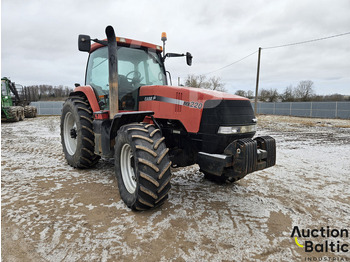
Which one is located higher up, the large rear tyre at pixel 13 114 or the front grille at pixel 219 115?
the front grille at pixel 219 115

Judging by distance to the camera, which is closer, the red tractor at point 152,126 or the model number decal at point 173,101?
the red tractor at point 152,126

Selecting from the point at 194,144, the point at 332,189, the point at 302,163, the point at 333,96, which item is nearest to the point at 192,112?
the point at 194,144

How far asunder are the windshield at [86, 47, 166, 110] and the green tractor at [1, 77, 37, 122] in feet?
41.4

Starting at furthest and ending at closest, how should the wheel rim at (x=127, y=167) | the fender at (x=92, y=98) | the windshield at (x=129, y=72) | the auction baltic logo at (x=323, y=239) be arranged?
1. the fender at (x=92, y=98)
2. the windshield at (x=129, y=72)
3. the wheel rim at (x=127, y=167)
4. the auction baltic logo at (x=323, y=239)

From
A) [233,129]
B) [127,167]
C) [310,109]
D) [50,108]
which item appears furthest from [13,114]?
[310,109]

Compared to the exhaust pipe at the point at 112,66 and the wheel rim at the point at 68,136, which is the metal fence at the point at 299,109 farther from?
the exhaust pipe at the point at 112,66

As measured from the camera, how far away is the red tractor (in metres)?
2.69

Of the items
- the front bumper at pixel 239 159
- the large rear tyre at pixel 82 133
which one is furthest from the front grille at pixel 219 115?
the large rear tyre at pixel 82 133

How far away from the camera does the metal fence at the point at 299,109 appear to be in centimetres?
2259

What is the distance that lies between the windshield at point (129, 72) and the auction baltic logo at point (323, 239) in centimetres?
282

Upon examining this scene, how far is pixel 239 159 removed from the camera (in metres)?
2.67

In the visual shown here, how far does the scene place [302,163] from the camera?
546cm

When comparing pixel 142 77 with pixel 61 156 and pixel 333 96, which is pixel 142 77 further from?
pixel 333 96

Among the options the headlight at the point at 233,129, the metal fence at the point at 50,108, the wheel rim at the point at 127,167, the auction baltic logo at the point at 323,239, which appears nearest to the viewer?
the auction baltic logo at the point at 323,239
